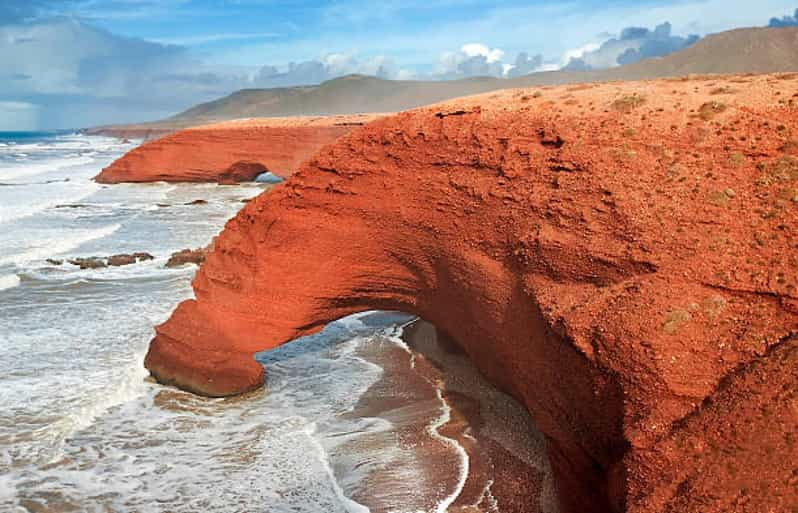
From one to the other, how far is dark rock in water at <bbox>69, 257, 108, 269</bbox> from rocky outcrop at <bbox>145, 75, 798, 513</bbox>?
8350 mm

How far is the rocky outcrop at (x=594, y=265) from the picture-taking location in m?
4.42

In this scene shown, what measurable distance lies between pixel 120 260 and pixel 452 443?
11628mm

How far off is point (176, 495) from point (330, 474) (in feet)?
4.96

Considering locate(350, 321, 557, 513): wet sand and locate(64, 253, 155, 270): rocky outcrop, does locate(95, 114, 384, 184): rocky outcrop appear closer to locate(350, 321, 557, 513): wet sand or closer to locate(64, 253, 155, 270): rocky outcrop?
locate(64, 253, 155, 270): rocky outcrop

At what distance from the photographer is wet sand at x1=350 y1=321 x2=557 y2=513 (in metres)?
6.14

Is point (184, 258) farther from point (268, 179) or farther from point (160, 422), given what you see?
point (268, 179)

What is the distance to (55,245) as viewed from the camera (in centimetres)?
1822

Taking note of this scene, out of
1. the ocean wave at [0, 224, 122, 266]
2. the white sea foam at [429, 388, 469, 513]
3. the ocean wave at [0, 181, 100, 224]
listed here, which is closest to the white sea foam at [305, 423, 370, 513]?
the white sea foam at [429, 388, 469, 513]

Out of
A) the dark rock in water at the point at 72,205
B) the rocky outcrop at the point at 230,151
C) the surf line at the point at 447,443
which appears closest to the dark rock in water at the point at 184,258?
the surf line at the point at 447,443

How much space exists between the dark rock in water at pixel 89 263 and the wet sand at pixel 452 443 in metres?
9.08

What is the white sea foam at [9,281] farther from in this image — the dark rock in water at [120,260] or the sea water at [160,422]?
the dark rock in water at [120,260]

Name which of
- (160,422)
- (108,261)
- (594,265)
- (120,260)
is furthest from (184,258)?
(594,265)

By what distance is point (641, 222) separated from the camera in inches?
205

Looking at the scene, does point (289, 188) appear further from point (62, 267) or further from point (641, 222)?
point (62, 267)
